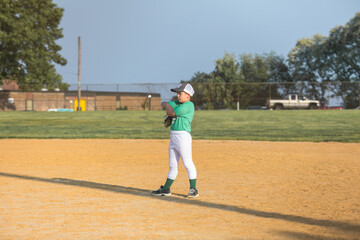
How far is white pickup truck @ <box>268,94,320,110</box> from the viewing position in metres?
44.6

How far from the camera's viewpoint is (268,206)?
222 inches

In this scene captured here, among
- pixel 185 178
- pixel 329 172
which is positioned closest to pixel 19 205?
pixel 185 178

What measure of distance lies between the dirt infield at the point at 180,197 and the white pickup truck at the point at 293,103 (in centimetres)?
3374

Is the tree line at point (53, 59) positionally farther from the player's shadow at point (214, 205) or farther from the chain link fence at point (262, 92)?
the player's shadow at point (214, 205)

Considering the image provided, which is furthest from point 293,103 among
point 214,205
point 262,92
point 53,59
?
point 214,205

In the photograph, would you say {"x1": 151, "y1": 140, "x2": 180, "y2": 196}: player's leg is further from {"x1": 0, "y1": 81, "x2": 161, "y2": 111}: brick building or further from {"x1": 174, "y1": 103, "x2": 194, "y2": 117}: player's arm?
{"x1": 0, "y1": 81, "x2": 161, "y2": 111}: brick building

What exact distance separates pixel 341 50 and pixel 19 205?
5647 cm

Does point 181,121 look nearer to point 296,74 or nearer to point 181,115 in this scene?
point 181,115

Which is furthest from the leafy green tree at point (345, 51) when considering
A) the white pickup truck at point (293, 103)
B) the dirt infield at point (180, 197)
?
the dirt infield at point (180, 197)

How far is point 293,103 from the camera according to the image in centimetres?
4497

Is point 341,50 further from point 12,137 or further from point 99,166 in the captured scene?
point 99,166

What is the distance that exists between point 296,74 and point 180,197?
197 feet

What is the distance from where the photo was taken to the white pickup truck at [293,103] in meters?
44.6

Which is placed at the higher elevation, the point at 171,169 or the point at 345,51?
the point at 345,51
